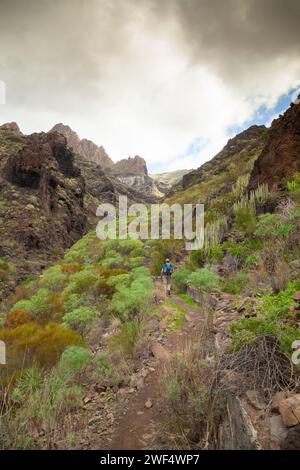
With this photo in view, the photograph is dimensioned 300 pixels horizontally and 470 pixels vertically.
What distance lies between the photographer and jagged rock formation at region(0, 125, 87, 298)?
2119 centimetres

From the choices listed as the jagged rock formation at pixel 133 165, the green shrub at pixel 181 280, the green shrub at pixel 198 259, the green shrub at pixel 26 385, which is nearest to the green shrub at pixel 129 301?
the green shrub at pixel 181 280

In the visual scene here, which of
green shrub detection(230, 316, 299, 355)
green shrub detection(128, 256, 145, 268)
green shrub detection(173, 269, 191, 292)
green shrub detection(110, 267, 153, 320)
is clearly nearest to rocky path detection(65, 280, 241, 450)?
green shrub detection(110, 267, 153, 320)

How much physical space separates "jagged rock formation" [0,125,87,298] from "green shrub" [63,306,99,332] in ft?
36.0

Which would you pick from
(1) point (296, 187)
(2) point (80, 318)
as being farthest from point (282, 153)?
(2) point (80, 318)

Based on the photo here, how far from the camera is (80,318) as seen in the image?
282 inches

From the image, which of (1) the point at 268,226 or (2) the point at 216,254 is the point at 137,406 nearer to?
(1) the point at 268,226

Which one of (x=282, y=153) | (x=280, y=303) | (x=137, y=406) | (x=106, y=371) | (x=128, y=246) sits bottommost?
(x=137, y=406)

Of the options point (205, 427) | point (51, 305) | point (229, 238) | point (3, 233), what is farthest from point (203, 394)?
point (3, 233)

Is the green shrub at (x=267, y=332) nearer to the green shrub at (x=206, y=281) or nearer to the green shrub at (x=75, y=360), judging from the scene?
the green shrub at (x=75, y=360)

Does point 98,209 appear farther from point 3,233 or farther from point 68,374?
point 68,374

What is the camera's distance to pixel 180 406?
338 cm

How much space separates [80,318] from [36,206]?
829 inches

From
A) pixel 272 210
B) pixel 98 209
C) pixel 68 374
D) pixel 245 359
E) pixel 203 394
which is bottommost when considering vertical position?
pixel 68 374

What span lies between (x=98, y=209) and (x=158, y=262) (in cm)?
2945
